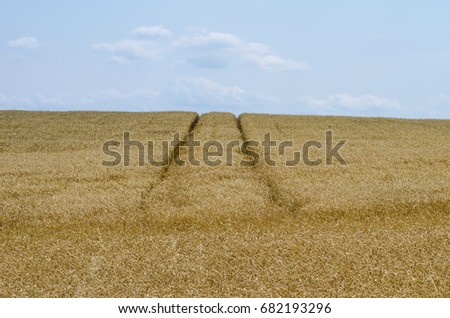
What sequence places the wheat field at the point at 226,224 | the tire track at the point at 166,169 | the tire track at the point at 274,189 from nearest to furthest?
the wheat field at the point at 226,224 → the tire track at the point at 274,189 → the tire track at the point at 166,169

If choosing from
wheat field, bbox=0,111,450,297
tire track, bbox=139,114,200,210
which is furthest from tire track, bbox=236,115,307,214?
tire track, bbox=139,114,200,210

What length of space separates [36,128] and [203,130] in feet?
35.8

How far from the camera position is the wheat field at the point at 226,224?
10.0 m

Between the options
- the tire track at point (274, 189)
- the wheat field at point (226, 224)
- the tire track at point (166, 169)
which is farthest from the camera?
the tire track at point (166, 169)

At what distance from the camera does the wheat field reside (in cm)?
1005

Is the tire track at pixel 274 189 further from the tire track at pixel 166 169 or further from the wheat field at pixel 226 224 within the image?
the tire track at pixel 166 169

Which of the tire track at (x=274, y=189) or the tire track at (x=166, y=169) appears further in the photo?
the tire track at (x=166, y=169)

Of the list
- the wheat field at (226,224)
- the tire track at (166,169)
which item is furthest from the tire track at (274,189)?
the tire track at (166,169)

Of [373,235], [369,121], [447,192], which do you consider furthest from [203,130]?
[373,235]

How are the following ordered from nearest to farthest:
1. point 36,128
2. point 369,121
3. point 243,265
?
point 243,265 → point 36,128 → point 369,121

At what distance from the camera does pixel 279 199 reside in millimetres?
18094

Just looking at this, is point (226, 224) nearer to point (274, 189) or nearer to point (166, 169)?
point (274, 189)
